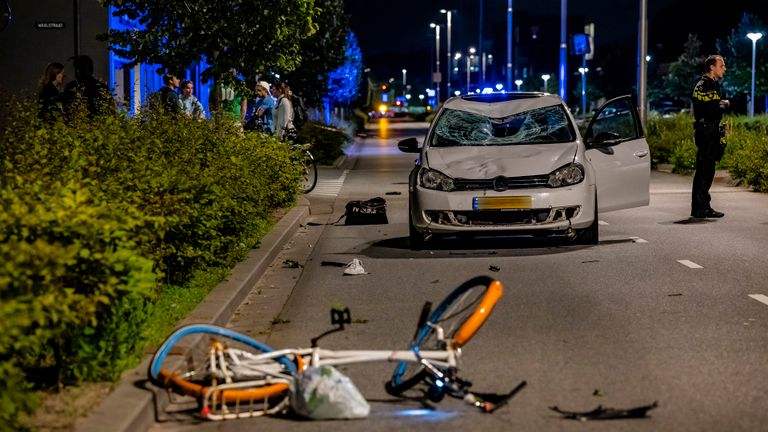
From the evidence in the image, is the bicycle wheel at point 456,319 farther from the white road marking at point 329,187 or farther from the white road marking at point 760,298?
the white road marking at point 329,187

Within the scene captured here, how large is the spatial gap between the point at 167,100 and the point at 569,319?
415 inches

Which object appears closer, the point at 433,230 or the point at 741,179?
the point at 433,230

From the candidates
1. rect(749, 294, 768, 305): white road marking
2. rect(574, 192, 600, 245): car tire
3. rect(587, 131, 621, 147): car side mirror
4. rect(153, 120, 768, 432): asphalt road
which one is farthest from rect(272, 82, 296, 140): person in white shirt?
rect(749, 294, 768, 305): white road marking

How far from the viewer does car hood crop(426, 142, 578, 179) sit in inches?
532

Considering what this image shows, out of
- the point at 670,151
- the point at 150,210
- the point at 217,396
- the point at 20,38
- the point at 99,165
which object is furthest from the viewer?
the point at 670,151

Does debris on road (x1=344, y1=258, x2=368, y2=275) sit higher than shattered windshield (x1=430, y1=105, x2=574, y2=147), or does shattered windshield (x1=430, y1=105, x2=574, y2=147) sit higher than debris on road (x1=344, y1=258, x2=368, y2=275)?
shattered windshield (x1=430, y1=105, x2=574, y2=147)

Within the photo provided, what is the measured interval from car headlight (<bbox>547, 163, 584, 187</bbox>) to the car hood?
52 millimetres

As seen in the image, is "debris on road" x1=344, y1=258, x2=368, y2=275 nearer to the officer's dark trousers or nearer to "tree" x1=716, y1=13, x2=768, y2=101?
the officer's dark trousers

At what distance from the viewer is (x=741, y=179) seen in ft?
77.8

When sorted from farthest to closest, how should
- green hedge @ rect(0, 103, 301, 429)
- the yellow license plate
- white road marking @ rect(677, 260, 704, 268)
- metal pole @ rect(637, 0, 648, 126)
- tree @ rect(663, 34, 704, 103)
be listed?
tree @ rect(663, 34, 704, 103) → metal pole @ rect(637, 0, 648, 126) → the yellow license plate → white road marking @ rect(677, 260, 704, 268) → green hedge @ rect(0, 103, 301, 429)

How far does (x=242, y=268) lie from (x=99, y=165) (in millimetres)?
2369

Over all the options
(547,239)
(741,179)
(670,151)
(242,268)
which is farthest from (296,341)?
(670,151)

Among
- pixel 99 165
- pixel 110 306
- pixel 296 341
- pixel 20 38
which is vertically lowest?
pixel 296 341

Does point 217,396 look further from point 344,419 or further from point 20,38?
point 20,38
